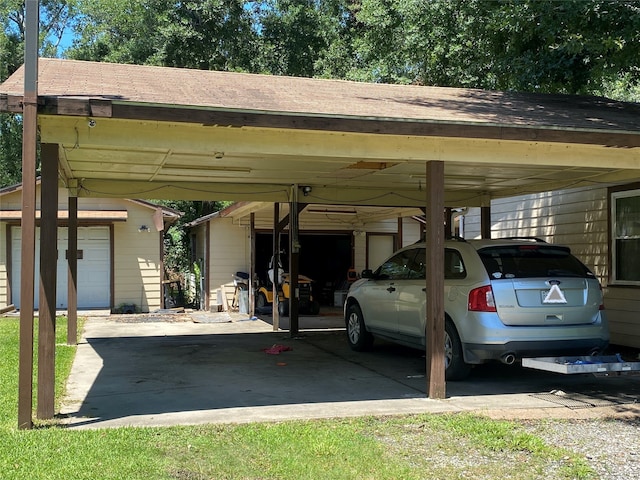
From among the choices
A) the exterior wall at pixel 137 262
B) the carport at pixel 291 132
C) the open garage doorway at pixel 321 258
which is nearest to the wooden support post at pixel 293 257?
the carport at pixel 291 132

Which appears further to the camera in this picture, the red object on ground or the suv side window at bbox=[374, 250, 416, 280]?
the red object on ground

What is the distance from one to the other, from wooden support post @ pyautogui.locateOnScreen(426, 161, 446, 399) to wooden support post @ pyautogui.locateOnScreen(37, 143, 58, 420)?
3809mm

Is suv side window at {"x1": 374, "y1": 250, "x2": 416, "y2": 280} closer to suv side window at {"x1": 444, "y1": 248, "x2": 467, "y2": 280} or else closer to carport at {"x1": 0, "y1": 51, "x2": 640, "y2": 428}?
suv side window at {"x1": 444, "y1": 248, "x2": 467, "y2": 280}

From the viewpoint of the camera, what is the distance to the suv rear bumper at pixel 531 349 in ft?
23.8

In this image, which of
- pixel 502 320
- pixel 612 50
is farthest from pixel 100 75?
pixel 612 50

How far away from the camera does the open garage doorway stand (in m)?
21.4

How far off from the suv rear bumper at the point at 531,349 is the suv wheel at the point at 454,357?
0.14 metres

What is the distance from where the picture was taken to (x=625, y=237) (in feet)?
35.4

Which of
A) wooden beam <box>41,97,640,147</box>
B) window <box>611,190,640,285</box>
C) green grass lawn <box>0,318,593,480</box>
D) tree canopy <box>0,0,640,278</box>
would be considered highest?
tree canopy <box>0,0,640,278</box>

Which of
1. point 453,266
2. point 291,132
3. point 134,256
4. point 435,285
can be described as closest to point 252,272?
point 134,256

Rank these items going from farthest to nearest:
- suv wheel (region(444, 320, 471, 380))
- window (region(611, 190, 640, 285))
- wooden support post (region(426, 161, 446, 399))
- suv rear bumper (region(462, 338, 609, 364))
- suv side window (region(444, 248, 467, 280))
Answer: window (region(611, 190, 640, 285)), suv side window (region(444, 248, 467, 280)), suv wheel (region(444, 320, 471, 380)), suv rear bumper (region(462, 338, 609, 364)), wooden support post (region(426, 161, 446, 399))

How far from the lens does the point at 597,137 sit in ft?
22.9

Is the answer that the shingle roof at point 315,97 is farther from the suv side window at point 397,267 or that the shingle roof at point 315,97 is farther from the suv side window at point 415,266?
the suv side window at point 397,267

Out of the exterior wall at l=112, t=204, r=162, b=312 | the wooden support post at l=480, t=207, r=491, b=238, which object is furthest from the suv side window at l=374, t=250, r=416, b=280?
the exterior wall at l=112, t=204, r=162, b=312
